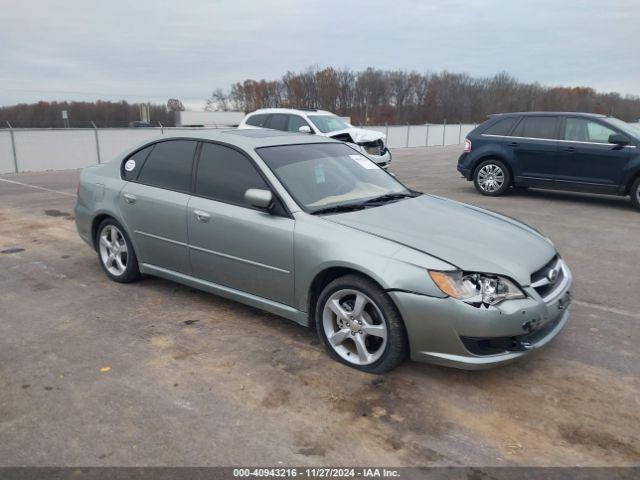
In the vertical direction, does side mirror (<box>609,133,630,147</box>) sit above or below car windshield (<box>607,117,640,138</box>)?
below

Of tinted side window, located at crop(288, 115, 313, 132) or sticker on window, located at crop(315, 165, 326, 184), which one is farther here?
tinted side window, located at crop(288, 115, 313, 132)

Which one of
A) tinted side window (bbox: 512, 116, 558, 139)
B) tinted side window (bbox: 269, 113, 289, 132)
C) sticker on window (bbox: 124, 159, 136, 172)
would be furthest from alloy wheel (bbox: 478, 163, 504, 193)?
sticker on window (bbox: 124, 159, 136, 172)

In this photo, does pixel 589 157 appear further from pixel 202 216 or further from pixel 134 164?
pixel 134 164

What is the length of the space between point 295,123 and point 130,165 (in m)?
9.14

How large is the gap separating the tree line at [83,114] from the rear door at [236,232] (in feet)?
118

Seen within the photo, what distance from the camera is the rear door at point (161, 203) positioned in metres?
4.52

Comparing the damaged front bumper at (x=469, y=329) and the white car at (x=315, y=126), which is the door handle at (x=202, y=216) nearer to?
the damaged front bumper at (x=469, y=329)

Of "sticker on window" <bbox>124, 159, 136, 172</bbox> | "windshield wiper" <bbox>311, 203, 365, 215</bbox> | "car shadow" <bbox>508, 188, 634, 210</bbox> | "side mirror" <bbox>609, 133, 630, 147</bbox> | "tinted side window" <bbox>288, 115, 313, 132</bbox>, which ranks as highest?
"tinted side window" <bbox>288, 115, 313, 132</bbox>

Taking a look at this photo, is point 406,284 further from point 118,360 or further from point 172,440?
point 118,360

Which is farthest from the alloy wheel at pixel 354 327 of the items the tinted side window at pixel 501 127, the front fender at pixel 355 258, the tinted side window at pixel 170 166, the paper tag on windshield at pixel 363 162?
the tinted side window at pixel 501 127

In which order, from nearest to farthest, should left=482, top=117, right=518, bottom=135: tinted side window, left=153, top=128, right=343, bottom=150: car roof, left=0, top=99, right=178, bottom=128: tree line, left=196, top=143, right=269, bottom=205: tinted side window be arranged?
left=196, top=143, right=269, bottom=205: tinted side window
left=153, top=128, right=343, bottom=150: car roof
left=482, top=117, right=518, bottom=135: tinted side window
left=0, top=99, right=178, bottom=128: tree line

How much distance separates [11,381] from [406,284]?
2.61 metres

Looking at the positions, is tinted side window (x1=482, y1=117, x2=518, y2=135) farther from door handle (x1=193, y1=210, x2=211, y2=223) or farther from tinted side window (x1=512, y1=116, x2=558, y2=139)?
door handle (x1=193, y1=210, x2=211, y2=223)

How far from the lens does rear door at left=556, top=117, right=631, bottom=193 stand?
9.20 m
